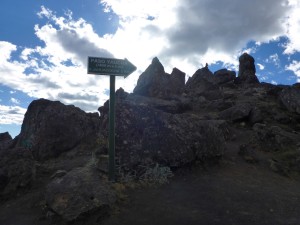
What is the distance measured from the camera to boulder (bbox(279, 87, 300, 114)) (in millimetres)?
33631

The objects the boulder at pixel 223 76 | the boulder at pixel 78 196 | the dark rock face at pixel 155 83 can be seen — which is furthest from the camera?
Answer: the boulder at pixel 223 76

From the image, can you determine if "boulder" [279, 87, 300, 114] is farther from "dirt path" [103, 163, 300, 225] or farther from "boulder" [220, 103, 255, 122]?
"dirt path" [103, 163, 300, 225]

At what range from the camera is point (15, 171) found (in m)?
13.4

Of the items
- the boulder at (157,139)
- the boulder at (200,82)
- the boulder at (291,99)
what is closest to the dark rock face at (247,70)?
the boulder at (200,82)

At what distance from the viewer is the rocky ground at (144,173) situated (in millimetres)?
10406

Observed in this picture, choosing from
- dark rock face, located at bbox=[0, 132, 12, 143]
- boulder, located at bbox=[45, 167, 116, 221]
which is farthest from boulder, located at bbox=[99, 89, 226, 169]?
dark rock face, located at bbox=[0, 132, 12, 143]

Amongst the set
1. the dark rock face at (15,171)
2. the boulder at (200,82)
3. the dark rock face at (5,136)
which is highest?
the boulder at (200,82)

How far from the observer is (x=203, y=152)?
15477 millimetres

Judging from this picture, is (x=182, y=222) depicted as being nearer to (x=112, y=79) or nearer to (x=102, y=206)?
(x=102, y=206)

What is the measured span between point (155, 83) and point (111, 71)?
1074 inches

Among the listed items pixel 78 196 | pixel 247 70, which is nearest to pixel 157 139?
pixel 78 196

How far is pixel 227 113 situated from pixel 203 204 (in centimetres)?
2159

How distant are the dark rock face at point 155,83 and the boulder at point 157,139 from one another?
23373mm

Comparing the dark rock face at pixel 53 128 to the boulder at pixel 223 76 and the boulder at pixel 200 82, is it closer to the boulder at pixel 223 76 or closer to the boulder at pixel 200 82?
the boulder at pixel 200 82
